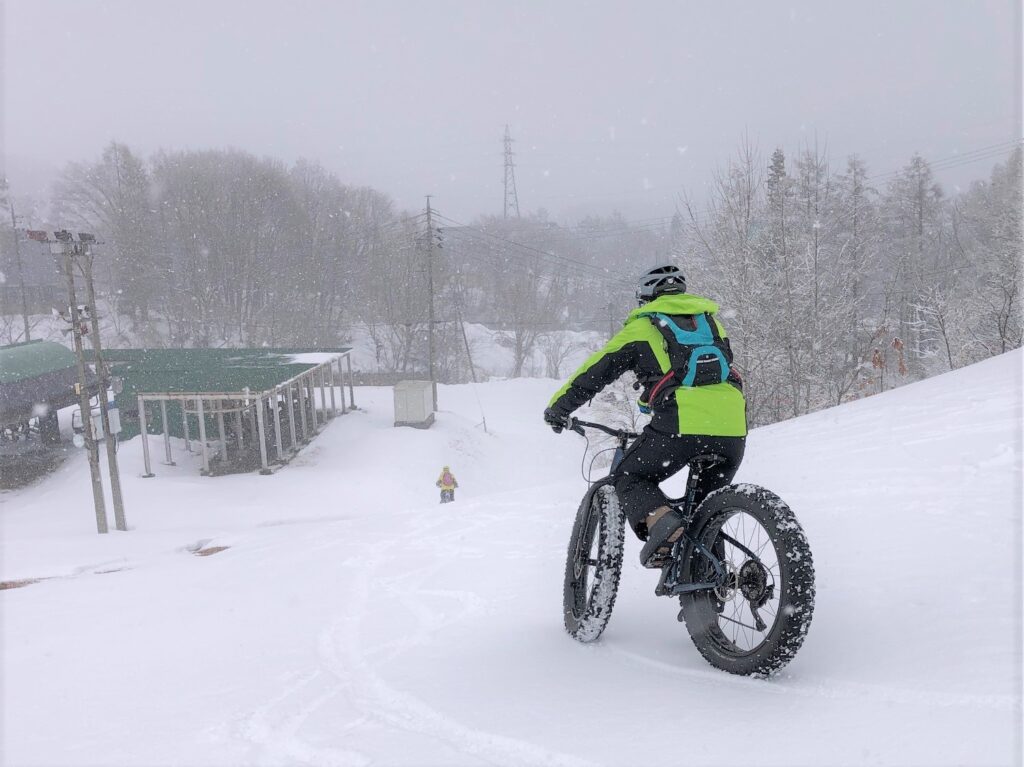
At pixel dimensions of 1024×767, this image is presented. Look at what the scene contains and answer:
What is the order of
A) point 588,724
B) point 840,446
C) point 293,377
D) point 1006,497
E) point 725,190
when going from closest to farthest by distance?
point 588,724 < point 1006,497 < point 840,446 < point 725,190 < point 293,377

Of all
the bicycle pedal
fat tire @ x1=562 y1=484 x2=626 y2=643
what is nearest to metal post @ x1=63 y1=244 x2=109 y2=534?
fat tire @ x1=562 y1=484 x2=626 y2=643

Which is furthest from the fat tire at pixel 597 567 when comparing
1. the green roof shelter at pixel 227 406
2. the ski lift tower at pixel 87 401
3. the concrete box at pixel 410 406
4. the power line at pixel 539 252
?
the power line at pixel 539 252

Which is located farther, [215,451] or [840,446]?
[215,451]

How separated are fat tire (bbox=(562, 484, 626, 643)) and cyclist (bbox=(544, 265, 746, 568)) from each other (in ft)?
0.51

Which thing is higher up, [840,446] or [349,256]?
[349,256]

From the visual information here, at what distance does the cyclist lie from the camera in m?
2.96

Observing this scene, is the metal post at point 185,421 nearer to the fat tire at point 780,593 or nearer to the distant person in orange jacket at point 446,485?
the distant person in orange jacket at point 446,485

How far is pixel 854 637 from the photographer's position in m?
2.99

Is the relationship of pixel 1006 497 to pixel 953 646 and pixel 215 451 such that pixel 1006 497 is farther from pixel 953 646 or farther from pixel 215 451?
pixel 215 451

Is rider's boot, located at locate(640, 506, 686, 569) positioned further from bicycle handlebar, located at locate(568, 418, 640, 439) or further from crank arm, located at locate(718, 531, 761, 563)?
bicycle handlebar, located at locate(568, 418, 640, 439)

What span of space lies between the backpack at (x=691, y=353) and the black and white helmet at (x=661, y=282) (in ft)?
0.98

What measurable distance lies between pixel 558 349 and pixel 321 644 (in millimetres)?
59347

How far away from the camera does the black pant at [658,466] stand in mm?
3002

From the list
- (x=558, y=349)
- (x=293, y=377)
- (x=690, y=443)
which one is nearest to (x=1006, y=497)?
(x=690, y=443)
